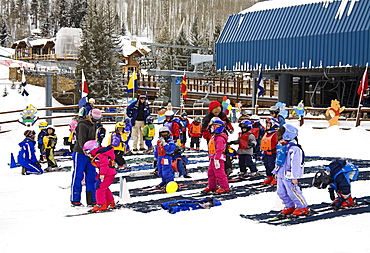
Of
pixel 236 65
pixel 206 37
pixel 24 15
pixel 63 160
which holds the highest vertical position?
pixel 24 15

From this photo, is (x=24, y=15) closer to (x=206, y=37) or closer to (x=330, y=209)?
(x=206, y=37)

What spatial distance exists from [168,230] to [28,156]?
20.4 ft

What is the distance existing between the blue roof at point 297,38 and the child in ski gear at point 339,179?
1777 centimetres

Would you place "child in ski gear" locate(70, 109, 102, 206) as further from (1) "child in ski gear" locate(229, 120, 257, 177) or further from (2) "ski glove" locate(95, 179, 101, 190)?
(1) "child in ski gear" locate(229, 120, 257, 177)

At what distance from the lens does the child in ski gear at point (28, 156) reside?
1177cm

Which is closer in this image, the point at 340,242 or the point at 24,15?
the point at 340,242

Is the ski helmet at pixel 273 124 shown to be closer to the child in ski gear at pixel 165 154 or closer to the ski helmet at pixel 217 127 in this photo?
the ski helmet at pixel 217 127

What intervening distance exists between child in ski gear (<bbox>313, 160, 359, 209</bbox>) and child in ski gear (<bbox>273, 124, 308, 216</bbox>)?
44cm

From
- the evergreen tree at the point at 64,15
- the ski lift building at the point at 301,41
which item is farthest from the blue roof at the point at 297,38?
the evergreen tree at the point at 64,15

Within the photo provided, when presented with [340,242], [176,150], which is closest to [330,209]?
[340,242]

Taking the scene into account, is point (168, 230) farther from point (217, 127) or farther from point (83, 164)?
point (217, 127)

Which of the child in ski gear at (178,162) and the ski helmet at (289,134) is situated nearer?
the ski helmet at (289,134)

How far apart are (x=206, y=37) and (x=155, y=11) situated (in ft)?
328

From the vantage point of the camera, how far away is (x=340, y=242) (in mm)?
6180
